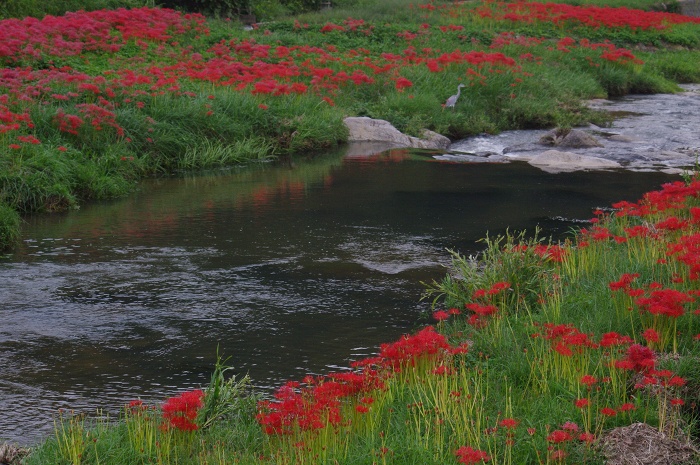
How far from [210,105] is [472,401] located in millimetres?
12498

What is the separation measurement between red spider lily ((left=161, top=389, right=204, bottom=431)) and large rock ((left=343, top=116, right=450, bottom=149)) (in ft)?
47.3

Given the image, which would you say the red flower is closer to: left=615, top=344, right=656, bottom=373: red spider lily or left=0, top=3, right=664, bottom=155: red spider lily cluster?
left=615, top=344, right=656, bottom=373: red spider lily

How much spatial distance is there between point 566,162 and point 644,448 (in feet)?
42.3

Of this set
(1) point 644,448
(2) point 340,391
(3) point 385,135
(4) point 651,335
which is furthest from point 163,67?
(1) point 644,448

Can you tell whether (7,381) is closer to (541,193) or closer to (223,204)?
(223,204)

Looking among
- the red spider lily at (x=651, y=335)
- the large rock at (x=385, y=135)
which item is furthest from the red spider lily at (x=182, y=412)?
the large rock at (x=385, y=135)

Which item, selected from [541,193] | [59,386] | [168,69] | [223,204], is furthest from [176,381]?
[168,69]

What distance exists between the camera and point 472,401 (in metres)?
5.33

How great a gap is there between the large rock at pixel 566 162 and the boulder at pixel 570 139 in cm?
116

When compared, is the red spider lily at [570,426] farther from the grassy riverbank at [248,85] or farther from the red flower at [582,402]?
the grassy riverbank at [248,85]

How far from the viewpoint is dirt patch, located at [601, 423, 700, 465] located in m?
4.61

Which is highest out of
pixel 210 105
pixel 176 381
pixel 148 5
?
pixel 148 5

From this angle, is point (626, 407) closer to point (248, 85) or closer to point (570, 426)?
point (570, 426)

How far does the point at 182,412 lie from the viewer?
4.96 m
